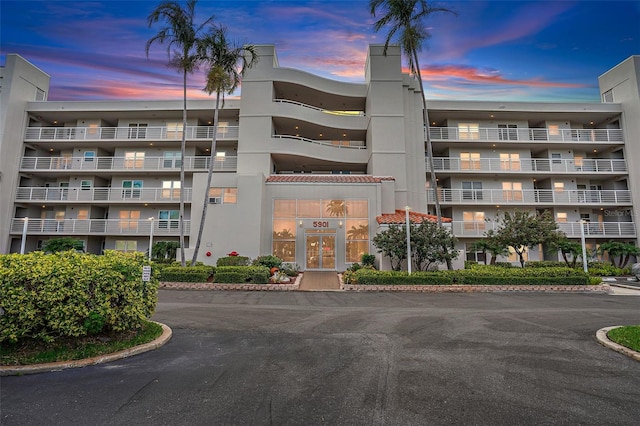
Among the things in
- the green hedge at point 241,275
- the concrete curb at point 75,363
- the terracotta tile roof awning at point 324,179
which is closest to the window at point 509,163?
the terracotta tile roof awning at point 324,179

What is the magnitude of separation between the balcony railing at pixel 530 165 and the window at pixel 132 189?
24.7 metres

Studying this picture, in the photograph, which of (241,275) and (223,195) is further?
(223,195)

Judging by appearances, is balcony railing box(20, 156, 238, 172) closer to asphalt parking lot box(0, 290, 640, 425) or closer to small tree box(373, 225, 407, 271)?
small tree box(373, 225, 407, 271)

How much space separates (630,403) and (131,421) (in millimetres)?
6429

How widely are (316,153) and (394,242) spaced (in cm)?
1093

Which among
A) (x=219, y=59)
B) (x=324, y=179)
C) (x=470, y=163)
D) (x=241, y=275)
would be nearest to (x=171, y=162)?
(x=219, y=59)

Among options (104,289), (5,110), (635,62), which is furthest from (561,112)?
(5,110)

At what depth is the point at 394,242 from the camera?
59.9 ft

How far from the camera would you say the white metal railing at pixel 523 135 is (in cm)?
2723

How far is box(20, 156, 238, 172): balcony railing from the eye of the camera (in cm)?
2589

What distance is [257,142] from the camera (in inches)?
977

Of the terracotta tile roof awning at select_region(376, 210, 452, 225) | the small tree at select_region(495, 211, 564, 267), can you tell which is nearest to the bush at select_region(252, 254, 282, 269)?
the terracotta tile roof awning at select_region(376, 210, 452, 225)

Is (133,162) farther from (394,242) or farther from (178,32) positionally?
(394,242)

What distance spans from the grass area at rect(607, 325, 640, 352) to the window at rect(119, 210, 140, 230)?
2767 centimetres
